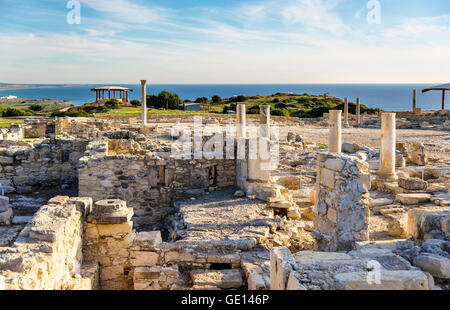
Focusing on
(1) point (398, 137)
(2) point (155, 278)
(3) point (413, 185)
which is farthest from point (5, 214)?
(1) point (398, 137)

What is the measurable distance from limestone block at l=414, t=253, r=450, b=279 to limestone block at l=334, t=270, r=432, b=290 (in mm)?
408

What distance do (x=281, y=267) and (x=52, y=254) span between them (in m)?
2.49

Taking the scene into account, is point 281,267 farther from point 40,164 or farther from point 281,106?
point 281,106

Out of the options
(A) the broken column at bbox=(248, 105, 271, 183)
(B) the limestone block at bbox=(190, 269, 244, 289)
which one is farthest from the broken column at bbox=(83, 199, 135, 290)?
(A) the broken column at bbox=(248, 105, 271, 183)

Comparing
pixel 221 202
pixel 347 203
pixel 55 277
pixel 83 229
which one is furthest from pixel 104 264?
pixel 347 203

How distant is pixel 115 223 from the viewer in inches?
234

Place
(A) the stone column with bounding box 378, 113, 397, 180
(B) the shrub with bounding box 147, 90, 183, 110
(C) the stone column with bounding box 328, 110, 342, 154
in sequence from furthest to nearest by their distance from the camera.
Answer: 1. (B) the shrub with bounding box 147, 90, 183, 110
2. (C) the stone column with bounding box 328, 110, 342, 154
3. (A) the stone column with bounding box 378, 113, 397, 180

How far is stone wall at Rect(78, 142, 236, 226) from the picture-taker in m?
8.98

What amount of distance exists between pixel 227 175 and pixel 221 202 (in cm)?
128

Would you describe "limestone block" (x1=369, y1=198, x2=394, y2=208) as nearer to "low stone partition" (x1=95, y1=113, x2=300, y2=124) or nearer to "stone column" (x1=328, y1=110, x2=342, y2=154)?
"stone column" (x1=328, y1=110, x2=342, y2=154)

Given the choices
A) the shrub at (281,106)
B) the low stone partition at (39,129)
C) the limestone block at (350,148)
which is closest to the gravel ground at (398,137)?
the limestone block at (350,148)

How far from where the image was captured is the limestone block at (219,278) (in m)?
5.25

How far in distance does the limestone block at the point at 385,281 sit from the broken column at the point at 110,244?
351cm
